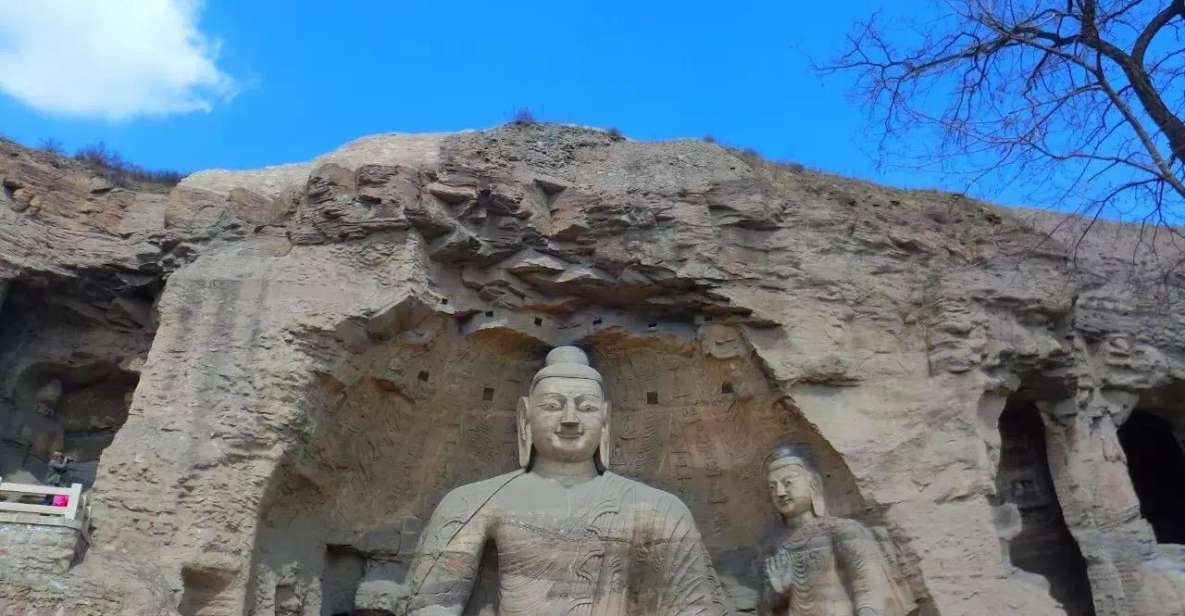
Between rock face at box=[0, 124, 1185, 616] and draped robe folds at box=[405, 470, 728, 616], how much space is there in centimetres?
97

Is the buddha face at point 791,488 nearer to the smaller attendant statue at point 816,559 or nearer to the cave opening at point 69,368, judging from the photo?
the smaller attendant statue at point 816,559

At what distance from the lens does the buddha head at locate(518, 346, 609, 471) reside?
7621 mm

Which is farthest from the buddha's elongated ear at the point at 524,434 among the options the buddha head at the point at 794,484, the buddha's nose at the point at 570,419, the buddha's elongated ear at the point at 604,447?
the buddha head at the point at 794,484

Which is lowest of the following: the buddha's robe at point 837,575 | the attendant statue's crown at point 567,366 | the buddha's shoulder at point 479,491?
the buddha's robe at point 837,575

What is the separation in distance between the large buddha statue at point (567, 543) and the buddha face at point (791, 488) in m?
0.78

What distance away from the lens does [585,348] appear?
8.72 meters

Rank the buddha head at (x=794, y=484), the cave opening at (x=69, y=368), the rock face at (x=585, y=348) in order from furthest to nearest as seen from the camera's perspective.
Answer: the cave opening at (x=69, y=368)
the buddha head at (x=794, y=484)
the rock face at (x=585, y=348)

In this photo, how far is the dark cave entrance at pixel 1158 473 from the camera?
34.9 feet

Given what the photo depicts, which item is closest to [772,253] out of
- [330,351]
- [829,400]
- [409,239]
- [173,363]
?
[829,400]

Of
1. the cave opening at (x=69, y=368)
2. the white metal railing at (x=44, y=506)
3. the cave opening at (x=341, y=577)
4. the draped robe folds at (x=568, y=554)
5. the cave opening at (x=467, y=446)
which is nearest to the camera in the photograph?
the white metal railing at (x=44, y=506)

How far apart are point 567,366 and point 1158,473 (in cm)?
657

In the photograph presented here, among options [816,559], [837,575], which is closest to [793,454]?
[816,559]

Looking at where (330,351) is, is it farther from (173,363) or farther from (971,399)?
(971,399)

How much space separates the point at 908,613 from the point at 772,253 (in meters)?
2.75
